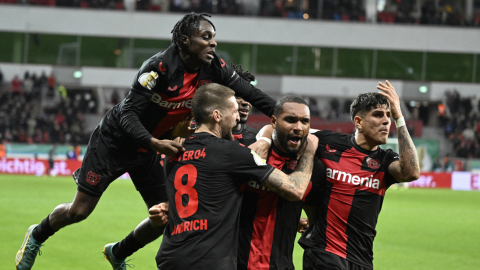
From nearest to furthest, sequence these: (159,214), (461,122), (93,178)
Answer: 1. (159,214)
2. (93,178)
3. (461,122)

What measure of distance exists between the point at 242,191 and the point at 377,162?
1.29 meters

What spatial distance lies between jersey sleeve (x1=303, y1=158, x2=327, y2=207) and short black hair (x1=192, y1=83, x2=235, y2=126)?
3.53 ft

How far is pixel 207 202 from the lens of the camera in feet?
11.1

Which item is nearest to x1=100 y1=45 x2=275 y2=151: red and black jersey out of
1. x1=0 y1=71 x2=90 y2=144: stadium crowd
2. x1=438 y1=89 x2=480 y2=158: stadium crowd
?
x1=0 y1=71 x2=90 y2=144: stadium crowd

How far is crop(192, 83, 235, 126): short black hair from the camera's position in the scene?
3.51 metres

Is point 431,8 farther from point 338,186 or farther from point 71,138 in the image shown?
point 338,186

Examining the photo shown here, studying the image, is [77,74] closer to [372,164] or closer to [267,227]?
[372,164]

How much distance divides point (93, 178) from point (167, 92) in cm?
133

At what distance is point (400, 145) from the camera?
4.00 m

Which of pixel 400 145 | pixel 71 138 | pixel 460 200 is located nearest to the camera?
pixel 400 145

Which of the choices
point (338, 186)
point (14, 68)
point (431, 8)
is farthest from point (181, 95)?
point (431, 8)

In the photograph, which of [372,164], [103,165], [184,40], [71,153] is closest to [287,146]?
[372,164]

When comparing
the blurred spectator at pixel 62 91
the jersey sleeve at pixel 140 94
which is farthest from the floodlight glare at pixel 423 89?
the jersey sleeve at pixel 140 94

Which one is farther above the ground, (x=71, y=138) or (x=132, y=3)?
(x=132, y=3)
